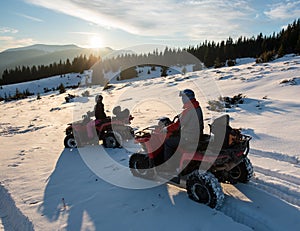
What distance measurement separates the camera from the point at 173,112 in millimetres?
11742

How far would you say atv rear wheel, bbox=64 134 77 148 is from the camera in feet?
28.0

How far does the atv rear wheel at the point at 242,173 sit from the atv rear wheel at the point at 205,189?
2.88 feet

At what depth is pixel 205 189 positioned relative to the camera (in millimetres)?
4395

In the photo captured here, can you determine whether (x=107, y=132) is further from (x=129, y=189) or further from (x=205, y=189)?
(x=205, y=189)

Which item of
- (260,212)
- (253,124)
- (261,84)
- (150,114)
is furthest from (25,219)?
(261,84)

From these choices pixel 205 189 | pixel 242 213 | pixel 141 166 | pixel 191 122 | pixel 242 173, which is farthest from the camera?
pixel 141 166

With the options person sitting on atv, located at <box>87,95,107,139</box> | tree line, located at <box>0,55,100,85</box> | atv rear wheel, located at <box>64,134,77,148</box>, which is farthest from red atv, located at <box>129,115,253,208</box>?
tree line, located at <box>0,55,100,85</box>

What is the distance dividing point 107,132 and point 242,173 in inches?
181

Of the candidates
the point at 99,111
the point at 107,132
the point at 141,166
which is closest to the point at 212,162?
the point at 141,166

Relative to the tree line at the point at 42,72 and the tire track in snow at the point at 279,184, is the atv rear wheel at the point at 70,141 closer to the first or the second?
the tire track in snow at the point at 279,184

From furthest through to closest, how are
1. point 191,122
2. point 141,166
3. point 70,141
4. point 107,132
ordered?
point 70,141, point 107,132, point 141,166, point 191,122

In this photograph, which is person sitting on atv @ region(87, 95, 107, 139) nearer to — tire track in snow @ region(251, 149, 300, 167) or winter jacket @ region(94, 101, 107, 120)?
winter jacket @ region(94, 101, 107, 120)

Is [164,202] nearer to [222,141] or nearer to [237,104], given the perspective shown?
[222,141]

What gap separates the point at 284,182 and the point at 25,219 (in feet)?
15.7
